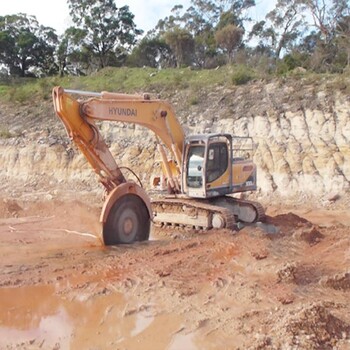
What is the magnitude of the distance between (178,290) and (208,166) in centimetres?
464

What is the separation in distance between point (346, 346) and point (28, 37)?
34.8 m

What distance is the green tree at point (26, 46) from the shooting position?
35.6 meters

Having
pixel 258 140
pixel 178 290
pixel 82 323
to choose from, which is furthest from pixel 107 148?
pixel 258 140

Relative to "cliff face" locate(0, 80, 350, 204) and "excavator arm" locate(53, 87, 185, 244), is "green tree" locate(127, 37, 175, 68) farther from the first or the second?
"excavator arm" locate(53, 87, 185, 244)

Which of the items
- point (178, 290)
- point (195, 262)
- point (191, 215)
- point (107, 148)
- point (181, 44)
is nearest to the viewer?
point (178, 290)

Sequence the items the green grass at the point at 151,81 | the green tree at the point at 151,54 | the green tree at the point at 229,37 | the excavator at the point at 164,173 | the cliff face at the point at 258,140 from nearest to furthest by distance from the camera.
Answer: the excavator at the point at 164,173 → the cliff face at the point at 258,140 → the green grass at the point at 151,81 → the green tree at the point at 229,37 → the green tree at the point at 151,54

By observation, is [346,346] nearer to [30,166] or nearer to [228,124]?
[228,124]

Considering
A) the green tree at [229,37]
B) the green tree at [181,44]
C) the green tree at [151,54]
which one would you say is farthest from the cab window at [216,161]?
the green tree at [151,54]

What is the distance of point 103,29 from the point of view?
36.2 m

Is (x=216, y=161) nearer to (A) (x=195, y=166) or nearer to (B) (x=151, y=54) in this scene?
(A) (x=195, y=166)

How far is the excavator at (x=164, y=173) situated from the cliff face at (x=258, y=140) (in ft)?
13.9

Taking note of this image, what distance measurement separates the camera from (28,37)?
117ft

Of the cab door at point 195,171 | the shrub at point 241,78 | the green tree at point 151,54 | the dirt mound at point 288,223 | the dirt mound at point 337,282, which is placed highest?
the green tree at point 151,54

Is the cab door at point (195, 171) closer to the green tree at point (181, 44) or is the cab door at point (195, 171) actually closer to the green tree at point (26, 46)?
the green tree at point (181, 44)
